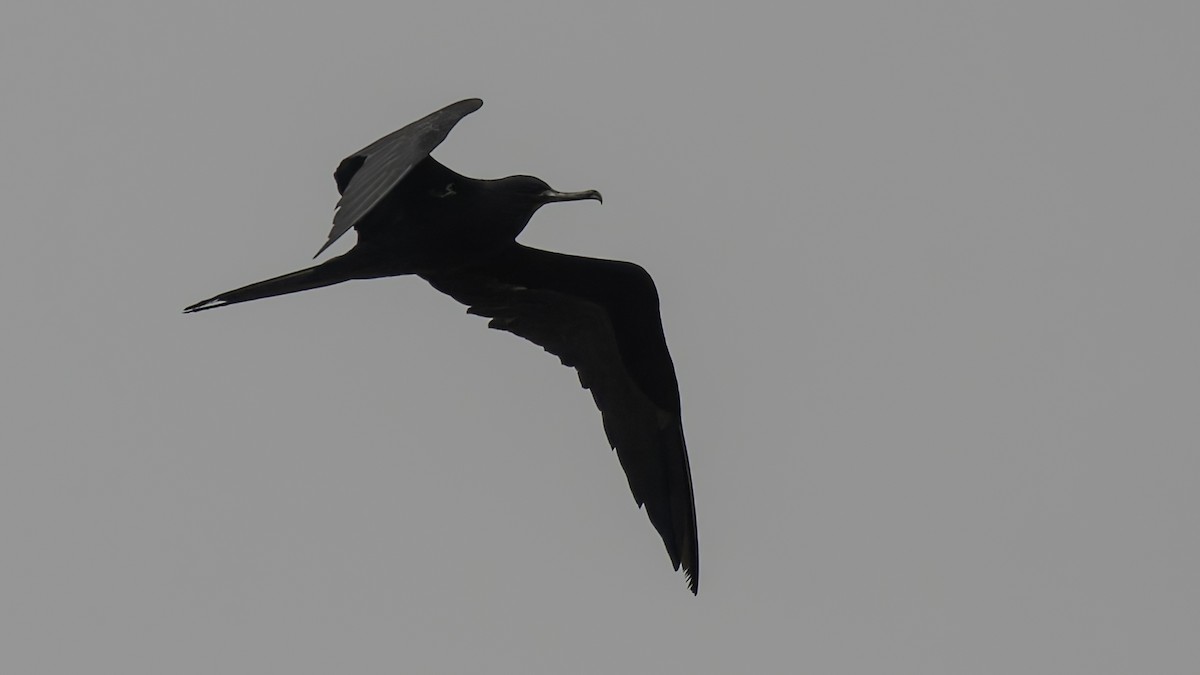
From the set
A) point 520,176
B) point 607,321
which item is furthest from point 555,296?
point 520,176

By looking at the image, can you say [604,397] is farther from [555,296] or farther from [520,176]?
[520,176]

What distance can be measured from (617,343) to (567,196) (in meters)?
1.73

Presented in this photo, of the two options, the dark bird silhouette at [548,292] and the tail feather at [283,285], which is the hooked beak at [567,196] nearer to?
the dark bird silhouette at [548,292]

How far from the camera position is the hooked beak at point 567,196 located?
10297 mm

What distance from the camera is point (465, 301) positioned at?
1162 cm

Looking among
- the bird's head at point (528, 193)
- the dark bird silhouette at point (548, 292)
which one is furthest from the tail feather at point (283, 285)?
the bird's head at point (528, 193)

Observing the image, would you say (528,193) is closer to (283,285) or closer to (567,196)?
(567,196)

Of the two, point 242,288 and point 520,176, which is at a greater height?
point 520,176

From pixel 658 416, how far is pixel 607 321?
704 millimetres

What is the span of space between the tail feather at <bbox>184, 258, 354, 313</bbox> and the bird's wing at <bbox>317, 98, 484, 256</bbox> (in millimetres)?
560

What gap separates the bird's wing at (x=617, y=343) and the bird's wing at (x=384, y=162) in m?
1.80

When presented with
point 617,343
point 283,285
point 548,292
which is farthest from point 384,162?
point 617,343

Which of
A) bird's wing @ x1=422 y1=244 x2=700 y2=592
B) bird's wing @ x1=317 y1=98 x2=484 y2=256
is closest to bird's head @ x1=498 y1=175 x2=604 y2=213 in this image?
bird's wing @ x1=317 y1=98 x2=484 y2=256

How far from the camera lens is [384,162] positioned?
9.11 m
